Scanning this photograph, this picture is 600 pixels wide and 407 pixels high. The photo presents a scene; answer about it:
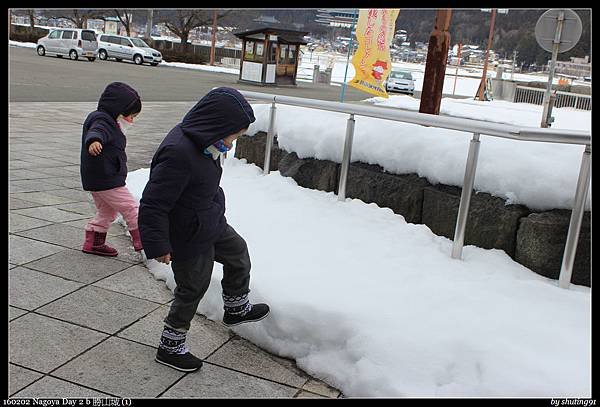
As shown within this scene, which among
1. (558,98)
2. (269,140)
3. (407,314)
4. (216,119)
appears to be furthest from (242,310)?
(558,98)

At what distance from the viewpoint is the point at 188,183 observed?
263 cm

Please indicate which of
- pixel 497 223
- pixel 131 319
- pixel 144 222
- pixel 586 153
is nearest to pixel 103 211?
pixel 131 319

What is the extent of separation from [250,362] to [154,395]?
1.67 ft

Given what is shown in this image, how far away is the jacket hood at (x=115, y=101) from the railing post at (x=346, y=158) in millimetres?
1563

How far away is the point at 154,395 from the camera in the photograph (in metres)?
2.51

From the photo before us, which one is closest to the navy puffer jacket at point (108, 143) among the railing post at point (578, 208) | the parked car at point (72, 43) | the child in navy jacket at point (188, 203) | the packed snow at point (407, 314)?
the packed snow at point (407, 314)

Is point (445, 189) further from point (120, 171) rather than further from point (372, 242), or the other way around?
point (120, 171)

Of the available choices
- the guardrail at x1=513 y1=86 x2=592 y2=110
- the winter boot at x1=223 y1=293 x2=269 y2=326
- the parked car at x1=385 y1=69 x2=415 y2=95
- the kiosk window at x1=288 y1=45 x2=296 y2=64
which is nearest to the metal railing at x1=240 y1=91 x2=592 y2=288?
the winter boot at x1=223 y1=293 x2=269 y2=326

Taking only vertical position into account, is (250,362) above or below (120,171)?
below

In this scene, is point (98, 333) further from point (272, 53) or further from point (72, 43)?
point (72, 43)

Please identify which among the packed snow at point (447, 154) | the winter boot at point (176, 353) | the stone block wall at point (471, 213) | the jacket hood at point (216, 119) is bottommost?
the winter boot at point (176, 353)

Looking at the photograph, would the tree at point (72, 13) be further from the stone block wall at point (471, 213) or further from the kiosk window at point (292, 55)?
the kiosk window at point (292, 55)

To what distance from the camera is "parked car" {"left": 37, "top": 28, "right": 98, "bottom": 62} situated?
29219 millimetres

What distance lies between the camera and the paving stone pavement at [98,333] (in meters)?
2.58
